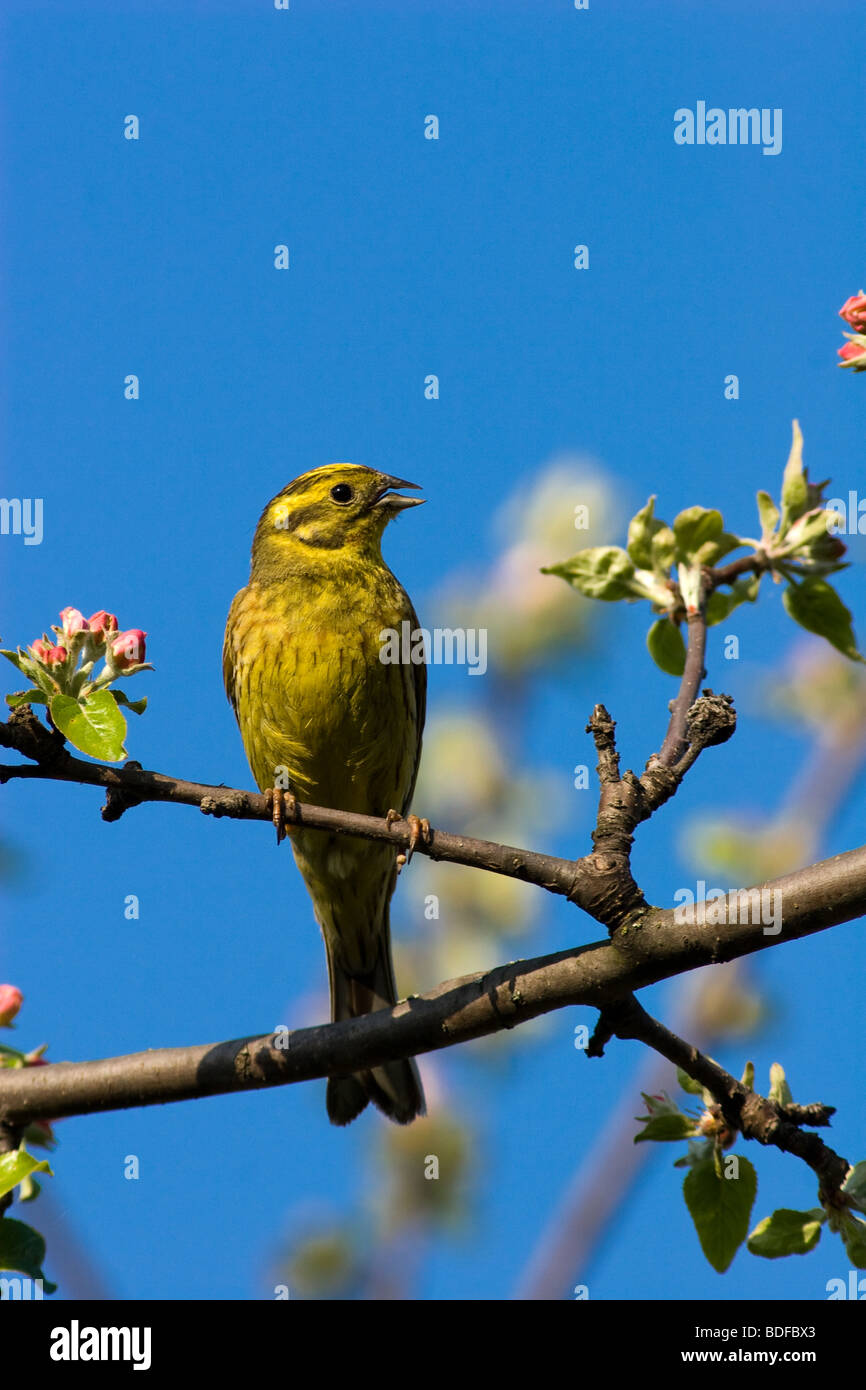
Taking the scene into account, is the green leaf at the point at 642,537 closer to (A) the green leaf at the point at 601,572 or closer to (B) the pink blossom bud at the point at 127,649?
(A) the green leaf at the point at 601,572

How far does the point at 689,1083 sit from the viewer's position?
13.0 ft

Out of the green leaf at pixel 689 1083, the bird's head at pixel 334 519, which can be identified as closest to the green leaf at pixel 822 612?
the green leaf at pixel 689 1083

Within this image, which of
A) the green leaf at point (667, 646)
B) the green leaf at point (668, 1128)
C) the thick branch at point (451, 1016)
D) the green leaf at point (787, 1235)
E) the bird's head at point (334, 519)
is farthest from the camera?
the bird's head at point (334, 519)

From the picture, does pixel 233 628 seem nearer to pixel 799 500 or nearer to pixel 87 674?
pixel 87 674

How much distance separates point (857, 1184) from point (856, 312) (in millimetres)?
2161

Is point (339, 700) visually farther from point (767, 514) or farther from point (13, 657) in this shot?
point (767, 514)

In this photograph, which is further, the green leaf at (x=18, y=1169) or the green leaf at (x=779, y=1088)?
the green leaf at (x=779, y=1088)

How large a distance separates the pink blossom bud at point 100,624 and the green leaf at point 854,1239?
2419 millimetres

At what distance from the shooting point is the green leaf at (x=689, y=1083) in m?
3.95

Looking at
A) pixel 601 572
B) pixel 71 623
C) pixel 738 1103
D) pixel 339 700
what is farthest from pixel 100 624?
pixel 339 700

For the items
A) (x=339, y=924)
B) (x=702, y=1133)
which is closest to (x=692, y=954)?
(x=702, y=1133)
